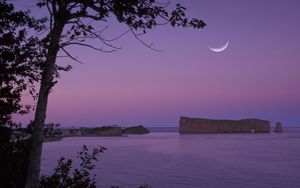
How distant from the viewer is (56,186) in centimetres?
1183

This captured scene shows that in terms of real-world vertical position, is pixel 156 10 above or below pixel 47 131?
above

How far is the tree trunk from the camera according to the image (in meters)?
7.95

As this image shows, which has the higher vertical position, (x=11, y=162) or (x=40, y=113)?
(x=40, y=113)

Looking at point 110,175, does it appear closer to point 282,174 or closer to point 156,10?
point 282,174

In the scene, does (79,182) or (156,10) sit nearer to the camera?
(156,10)

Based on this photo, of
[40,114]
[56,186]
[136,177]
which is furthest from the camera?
[136,177]

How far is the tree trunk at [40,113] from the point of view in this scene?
26.1 feet

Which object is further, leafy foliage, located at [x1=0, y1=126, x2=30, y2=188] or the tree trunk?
leafy foliage, located at [x1=0, y1=126, x2=30, y2=188]

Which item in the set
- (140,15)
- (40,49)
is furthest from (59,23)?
(40,49)

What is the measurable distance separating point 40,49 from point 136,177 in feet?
94.7

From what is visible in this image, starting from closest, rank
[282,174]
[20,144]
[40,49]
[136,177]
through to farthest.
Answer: [40,49] → [20,144] → [136,177] → [282,174]

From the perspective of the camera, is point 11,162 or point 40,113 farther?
point 11,162

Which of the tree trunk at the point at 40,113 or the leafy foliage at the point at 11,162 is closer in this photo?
the tree trunk at the point at 40,113

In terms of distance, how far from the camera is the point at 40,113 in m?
8.17
